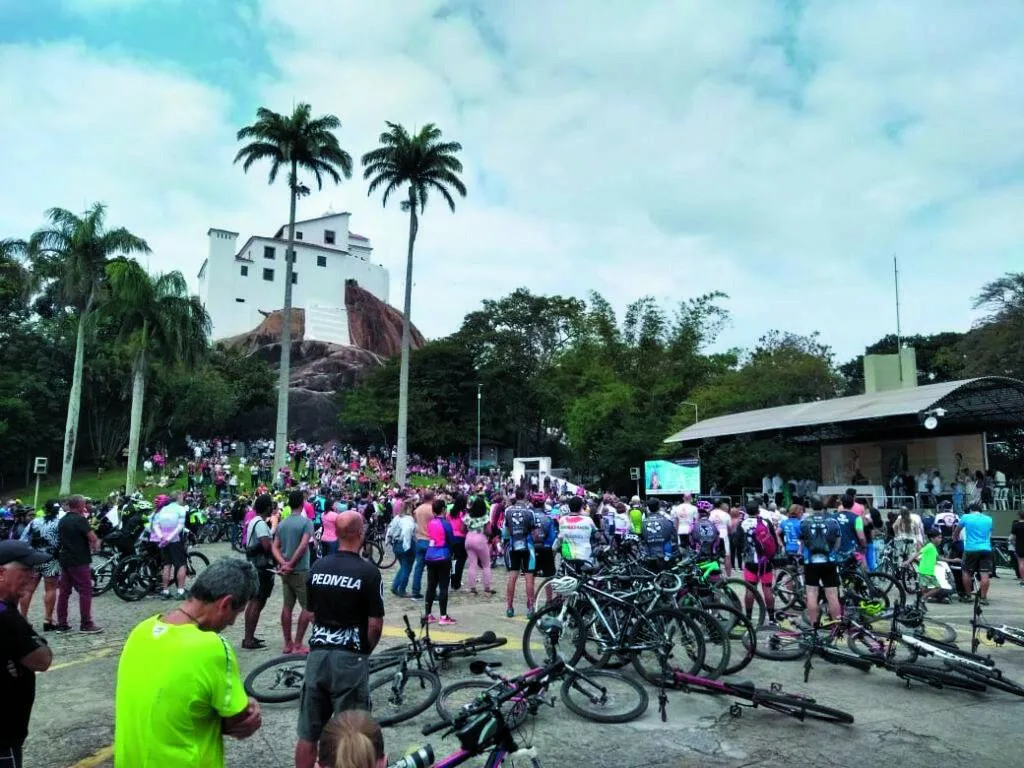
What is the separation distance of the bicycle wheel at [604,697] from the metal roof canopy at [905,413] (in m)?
20.7

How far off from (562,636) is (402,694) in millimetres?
1852

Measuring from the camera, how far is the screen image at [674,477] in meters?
29.8

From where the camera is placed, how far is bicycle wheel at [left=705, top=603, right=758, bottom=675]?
7109 mm

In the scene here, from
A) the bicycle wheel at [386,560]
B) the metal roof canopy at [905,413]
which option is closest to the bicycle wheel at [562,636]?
the bicycle wheel at [386,560]

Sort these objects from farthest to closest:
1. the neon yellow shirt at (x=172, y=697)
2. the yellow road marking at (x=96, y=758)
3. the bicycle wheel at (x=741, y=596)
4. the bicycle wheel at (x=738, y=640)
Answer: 1. the bicycle wheel at (x=741, y=596)
2. the bicycle wheel at (x=738, y=640)
3. the yellow road marking at (x=96, y=758)
4. the neon yellow shirt at (x=172, y=697)

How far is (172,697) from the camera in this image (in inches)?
100

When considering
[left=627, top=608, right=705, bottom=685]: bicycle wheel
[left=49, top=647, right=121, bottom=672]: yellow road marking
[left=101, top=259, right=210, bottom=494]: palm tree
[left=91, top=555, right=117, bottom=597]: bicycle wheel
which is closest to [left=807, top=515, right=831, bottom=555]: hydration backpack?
[left=627, top=608, right=705, bottom=685]: bicycle wheel

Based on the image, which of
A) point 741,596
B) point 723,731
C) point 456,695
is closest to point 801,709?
point 723,731

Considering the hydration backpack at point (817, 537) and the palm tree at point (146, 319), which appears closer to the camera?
the hydration backpack at point (817, 537)

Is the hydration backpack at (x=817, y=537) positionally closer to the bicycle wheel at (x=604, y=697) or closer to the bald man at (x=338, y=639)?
the bicycle wheel at (x=604, y=697)

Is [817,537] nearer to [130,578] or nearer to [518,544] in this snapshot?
[518,544]

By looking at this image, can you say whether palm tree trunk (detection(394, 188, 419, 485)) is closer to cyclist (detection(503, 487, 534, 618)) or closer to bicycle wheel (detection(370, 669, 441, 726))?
cyclist (detection(503, 487, 534, 618))

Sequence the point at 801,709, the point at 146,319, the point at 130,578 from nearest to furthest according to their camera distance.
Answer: the point at 801,709 → the point at 130,578 → the point at 146,319

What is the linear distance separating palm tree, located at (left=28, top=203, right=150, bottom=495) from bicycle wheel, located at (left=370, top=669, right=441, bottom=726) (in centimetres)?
3186
